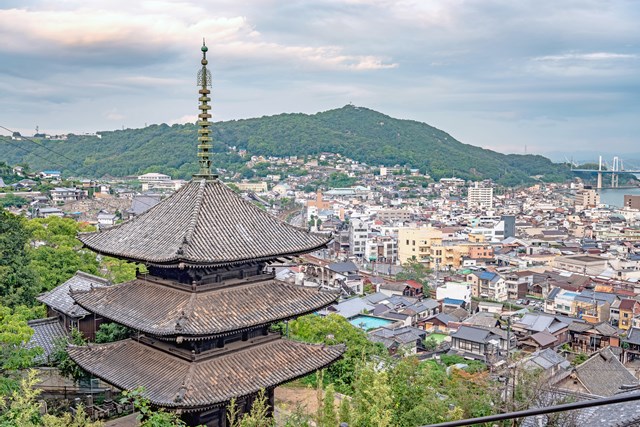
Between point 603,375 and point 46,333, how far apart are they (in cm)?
3549

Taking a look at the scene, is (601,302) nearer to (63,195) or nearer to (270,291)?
(270,291)

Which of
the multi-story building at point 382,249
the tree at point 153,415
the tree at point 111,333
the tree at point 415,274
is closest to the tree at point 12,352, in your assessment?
the tree at point 111,333

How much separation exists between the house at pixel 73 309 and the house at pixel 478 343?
34657mm

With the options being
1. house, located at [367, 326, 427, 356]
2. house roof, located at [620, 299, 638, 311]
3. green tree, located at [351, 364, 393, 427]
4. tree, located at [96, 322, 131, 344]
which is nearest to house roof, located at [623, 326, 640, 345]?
house roof, located at [620, 299, 638, 311]

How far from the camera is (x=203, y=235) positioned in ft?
50.7

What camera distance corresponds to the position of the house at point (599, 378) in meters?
36.4

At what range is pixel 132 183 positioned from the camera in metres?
153

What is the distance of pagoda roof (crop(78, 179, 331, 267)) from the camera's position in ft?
49.1

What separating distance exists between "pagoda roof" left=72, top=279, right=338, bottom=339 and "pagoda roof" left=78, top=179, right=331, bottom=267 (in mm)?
1164

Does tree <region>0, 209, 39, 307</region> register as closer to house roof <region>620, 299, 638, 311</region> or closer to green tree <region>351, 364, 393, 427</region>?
green tree <region>351, 364, 393, 427</region>

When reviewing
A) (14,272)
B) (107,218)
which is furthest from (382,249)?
(14,272)

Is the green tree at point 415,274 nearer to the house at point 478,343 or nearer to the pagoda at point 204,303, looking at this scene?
the house at point 478,343

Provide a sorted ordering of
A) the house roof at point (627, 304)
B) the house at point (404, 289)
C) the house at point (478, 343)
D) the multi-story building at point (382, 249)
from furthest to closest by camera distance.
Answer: the multi-story building at point (382, 249) → the house at point (404, 289) → the house roof at point (627, 304) → the house at point (478, 343)

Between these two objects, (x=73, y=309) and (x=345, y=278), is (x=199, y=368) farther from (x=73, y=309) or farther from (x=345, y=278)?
(x=345, y=278)
